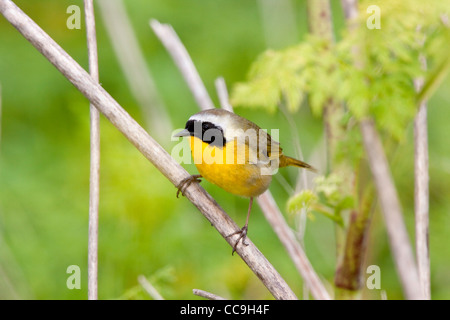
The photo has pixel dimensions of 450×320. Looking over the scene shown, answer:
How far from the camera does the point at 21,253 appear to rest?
366 cm

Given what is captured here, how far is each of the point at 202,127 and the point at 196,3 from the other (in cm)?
324

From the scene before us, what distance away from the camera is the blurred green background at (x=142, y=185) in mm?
3459

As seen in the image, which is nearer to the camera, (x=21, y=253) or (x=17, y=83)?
(x=21, y=253)

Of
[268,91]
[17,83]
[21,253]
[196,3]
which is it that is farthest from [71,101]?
[268,91]

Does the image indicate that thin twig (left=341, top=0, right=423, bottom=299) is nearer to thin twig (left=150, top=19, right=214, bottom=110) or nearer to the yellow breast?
the yellow breast

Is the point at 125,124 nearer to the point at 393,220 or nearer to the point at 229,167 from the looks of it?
the point at 229,167

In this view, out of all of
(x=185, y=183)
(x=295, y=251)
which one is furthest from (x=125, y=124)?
(x=295, y=251)

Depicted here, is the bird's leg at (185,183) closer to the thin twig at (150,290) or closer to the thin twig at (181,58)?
the thin twig at (150,290)

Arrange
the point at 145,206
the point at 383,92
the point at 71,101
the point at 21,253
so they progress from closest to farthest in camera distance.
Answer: the point at 383,92, the point at 145,206, the point at 21,253, the point at 71,101

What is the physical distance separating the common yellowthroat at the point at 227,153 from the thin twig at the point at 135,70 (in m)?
1.38

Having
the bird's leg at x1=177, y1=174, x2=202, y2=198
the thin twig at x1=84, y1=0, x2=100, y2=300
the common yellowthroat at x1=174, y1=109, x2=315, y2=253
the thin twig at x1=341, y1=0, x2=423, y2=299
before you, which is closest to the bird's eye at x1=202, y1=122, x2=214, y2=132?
the common yellowthroat at x1=174, y1=109, x2=315, y2=253

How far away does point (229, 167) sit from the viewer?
7.55ft
